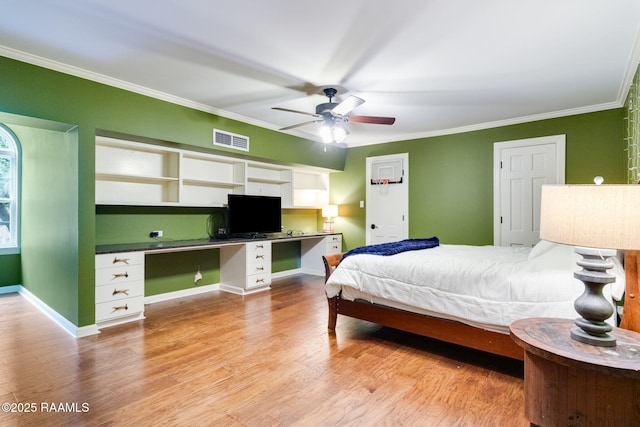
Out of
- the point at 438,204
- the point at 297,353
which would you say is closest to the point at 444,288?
the point at 297,353

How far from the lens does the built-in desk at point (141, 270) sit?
131 inches

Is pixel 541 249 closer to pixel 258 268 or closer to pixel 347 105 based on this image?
pixel 347 105

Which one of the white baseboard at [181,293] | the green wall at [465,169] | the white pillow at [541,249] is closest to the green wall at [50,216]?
the white baseboard at [181,293]

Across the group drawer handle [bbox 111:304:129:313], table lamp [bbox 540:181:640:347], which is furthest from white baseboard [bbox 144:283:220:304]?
table lamp [bbox 540:181:640:347]

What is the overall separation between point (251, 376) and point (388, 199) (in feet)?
13.5

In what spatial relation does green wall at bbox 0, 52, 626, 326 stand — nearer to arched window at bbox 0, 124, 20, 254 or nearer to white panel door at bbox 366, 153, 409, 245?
white panel door at bbox 366, 153, 409, 245

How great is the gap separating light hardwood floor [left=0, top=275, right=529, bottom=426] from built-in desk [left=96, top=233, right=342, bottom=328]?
0.20m

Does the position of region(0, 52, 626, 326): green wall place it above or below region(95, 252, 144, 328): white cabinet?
above

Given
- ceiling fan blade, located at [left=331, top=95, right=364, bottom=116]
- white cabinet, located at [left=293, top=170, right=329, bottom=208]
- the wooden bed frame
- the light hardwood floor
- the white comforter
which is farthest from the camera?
white cabinet, located at [left=293, top=170, right=329, bottom=208]

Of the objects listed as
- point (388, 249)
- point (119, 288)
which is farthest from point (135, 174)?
point (388, 249)

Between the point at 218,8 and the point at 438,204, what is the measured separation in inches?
167

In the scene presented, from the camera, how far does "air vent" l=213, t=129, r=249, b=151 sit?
438cm

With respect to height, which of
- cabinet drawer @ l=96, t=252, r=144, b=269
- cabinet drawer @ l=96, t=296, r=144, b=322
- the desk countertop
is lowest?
cabinet drawer @ l=96, t=296, r=144, b=322

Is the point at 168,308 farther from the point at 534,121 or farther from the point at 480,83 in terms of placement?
the point at 534,121
